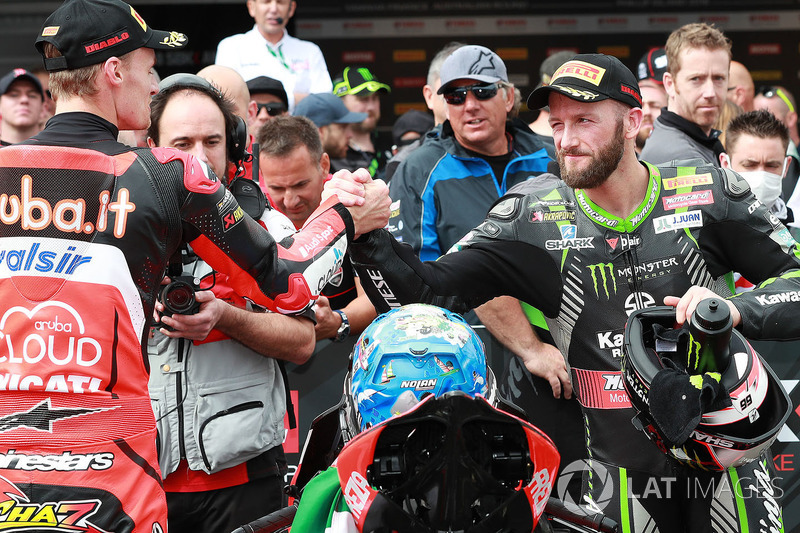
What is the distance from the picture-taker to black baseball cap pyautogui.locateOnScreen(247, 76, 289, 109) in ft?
20.9

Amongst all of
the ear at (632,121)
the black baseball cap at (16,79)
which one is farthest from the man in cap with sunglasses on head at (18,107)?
the ear at (632,121)

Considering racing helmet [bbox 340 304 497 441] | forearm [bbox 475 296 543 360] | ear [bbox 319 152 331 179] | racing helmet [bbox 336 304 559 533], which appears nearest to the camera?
racing helmet [bbox 336 304 559 533]

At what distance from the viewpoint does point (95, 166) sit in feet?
8.73

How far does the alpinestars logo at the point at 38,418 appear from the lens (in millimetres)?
2584

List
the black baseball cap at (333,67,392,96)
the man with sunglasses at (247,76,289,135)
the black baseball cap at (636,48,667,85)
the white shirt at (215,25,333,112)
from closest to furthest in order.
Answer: the man with sunglasses at (247,76,289,135) → the black baseball cap at (636,48,667,85) → the white shirt at (215,25,333,112) → the black baseball cap at (333,67,392,96)

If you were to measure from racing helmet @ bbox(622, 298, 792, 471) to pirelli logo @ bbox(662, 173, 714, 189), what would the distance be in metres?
0.81

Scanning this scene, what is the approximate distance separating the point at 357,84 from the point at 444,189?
3153 mm

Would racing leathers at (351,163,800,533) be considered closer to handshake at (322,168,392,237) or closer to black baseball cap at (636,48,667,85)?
handshake at (322,168,392,237)

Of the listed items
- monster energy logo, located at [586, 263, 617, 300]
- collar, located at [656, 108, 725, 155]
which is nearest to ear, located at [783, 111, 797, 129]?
collar, located at [656, 108, 725, 155]

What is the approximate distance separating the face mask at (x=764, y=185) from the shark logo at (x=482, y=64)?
151 cm

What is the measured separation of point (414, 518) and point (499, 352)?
8.45ft

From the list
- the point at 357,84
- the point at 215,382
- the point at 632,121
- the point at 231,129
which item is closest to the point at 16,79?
the point at 357,84

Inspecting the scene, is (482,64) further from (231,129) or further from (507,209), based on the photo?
(231,129)

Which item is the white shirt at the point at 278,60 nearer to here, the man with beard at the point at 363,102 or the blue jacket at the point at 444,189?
the man with beard at the point at 363,102
